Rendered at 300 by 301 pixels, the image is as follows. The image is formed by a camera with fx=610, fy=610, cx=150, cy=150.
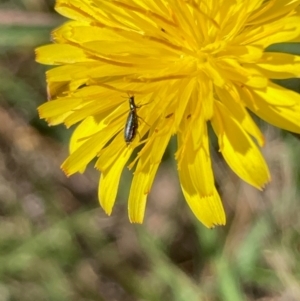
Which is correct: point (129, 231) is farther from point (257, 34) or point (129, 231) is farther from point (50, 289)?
point (257, 34)

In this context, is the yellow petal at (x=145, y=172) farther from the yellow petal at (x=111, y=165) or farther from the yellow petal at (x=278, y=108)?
the yellow petal at (x=278, y=108)

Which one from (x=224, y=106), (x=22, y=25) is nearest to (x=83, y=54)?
(x=224, y=106)

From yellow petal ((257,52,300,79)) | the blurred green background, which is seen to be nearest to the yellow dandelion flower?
yellow petal ((257,52,300,79))

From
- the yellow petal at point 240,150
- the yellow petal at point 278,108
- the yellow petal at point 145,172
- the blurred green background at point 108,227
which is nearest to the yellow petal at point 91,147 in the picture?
the yellow petal at point 145,172

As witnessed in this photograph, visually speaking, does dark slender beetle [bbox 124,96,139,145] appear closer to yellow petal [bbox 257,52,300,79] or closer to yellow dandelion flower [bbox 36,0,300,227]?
yellow dandelion flower [bbox 36,0,300,227]

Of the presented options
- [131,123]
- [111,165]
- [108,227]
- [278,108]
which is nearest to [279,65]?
[278,108]

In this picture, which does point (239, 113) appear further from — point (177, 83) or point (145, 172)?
point (145, 172)
